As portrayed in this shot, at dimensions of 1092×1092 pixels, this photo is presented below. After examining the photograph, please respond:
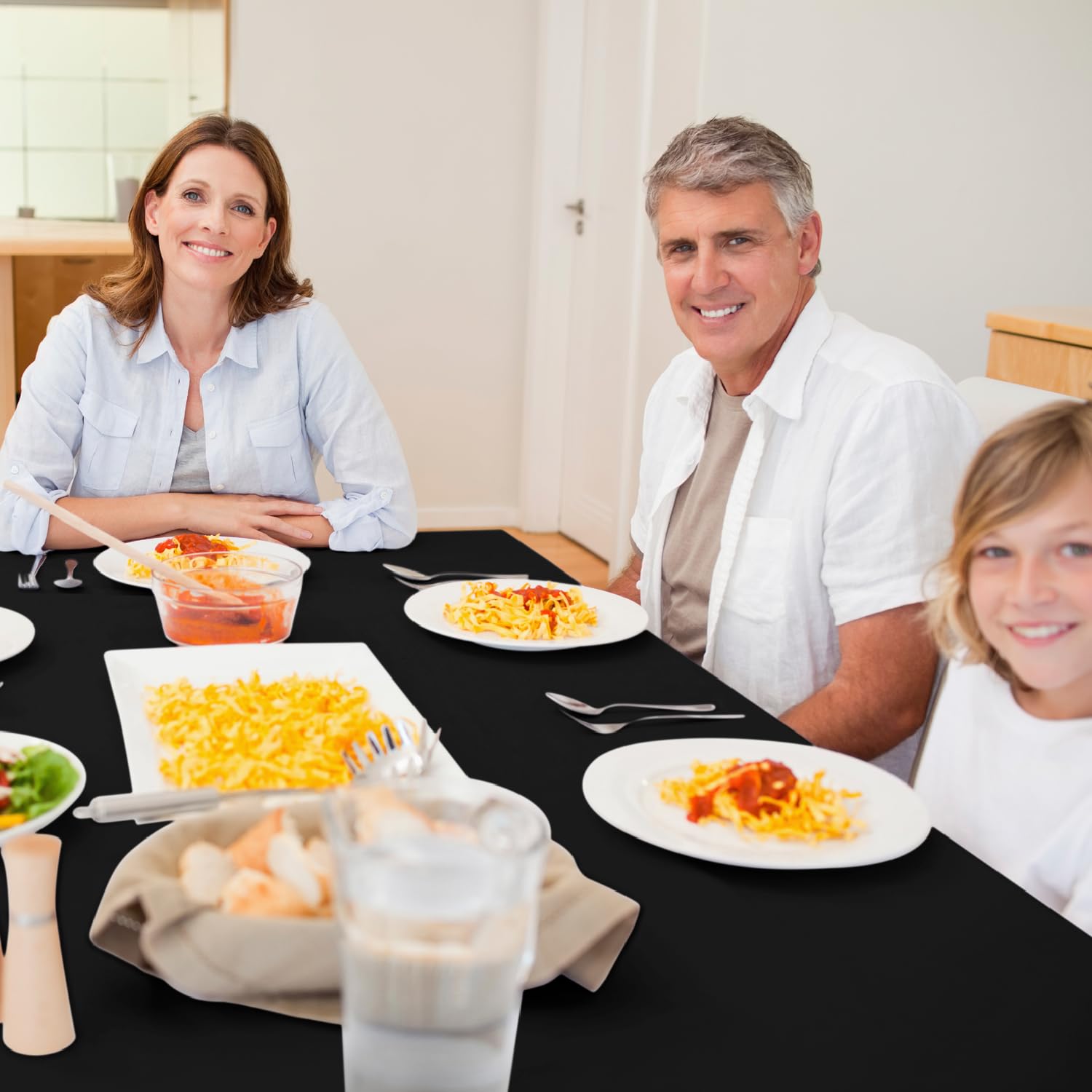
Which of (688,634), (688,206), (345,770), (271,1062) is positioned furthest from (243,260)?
(271,1062)

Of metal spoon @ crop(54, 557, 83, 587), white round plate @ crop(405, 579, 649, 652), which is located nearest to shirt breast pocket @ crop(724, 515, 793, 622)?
white round plate @ crop(405, 579, 649, 652)

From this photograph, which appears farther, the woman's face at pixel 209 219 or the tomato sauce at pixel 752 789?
the woman's face at pixel 209 219

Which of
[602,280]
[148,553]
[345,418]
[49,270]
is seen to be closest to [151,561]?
[148,553]

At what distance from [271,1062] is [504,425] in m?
4.84

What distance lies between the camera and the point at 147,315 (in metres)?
2.39

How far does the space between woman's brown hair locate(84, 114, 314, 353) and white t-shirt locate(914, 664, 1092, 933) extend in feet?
5.05

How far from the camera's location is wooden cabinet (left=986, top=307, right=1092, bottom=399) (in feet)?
10.1

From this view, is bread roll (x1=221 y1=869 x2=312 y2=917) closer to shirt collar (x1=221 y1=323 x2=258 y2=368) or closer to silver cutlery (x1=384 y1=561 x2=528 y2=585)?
silver cutlery (x1=384 y1=561 x2=528 y2=585)

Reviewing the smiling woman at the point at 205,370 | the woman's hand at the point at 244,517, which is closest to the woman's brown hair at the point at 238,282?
the smiling woman at the point at 205,370

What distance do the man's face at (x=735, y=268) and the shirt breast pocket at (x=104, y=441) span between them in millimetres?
988

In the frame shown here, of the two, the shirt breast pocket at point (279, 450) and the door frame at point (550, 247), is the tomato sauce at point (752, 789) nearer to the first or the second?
the shirt breast pocket at point (279, 450)

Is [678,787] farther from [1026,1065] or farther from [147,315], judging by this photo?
[147,315]

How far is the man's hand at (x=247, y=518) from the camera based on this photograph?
6.72 ft

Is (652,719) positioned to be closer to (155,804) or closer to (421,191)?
(155,804)
